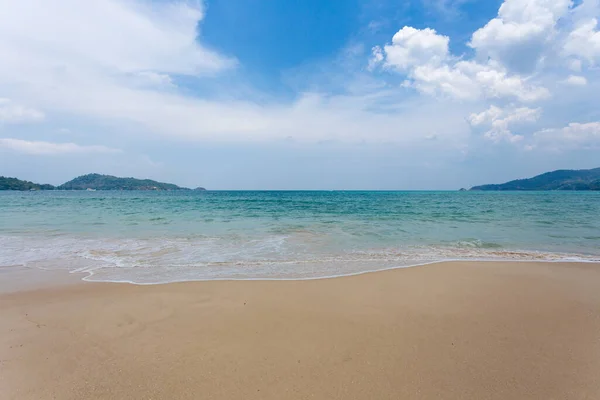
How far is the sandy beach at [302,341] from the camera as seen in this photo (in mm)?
3033

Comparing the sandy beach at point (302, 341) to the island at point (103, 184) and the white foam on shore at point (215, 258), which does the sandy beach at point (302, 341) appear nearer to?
the white foam on shore at point (215, 258)

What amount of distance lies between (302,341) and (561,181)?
176m

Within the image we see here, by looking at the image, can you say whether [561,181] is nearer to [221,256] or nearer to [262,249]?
[262,249]

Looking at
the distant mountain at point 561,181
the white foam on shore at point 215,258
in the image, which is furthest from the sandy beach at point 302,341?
the distant mountain at point 561,181

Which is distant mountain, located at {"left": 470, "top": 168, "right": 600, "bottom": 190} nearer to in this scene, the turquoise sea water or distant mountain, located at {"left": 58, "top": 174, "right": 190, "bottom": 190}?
the turquoise sea water

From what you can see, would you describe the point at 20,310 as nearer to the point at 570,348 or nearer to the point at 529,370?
the point at 529,370

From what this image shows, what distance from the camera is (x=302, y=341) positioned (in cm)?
388

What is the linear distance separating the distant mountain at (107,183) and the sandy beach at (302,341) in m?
151

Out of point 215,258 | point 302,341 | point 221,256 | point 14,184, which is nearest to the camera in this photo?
point 302,341

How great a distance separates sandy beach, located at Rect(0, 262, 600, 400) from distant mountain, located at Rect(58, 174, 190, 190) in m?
151

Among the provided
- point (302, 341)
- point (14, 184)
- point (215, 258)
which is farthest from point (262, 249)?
point (14, 184)

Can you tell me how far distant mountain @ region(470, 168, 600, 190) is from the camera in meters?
113

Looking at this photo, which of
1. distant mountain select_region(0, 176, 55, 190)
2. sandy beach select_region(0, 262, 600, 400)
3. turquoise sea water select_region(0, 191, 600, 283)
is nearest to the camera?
sandy beach select_region(0, 262, 600, 400)

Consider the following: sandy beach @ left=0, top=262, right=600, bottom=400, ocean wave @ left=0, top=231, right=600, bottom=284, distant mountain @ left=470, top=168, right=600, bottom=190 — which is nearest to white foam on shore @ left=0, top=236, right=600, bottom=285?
ocean wave @ left=0, top=231, right=600, bottom=284
